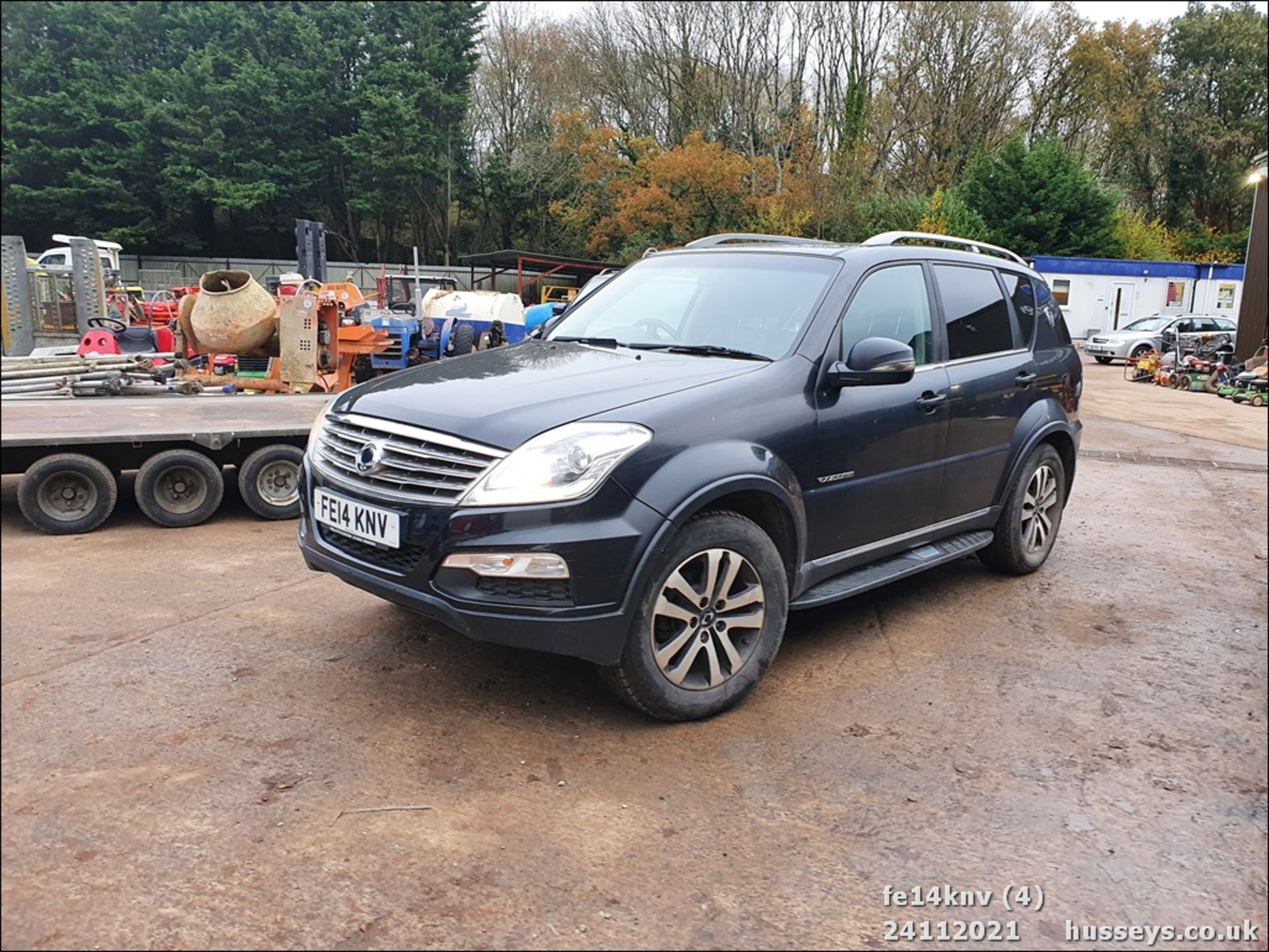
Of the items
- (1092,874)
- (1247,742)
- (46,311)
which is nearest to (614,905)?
(1092,874)

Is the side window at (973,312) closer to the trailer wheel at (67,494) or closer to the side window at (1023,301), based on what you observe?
the side window at (1023,301)

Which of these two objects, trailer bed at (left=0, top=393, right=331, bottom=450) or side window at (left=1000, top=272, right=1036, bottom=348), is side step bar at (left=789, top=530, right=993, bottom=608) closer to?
side window at (left=1000, top=272, right=1036, bottom=348)

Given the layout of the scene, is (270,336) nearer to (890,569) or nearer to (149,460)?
(149,460)

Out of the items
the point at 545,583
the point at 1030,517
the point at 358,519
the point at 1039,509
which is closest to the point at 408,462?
the point at 358,519

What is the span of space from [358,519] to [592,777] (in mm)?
1231

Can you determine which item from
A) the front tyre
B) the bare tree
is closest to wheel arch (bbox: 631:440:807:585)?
the front tyre

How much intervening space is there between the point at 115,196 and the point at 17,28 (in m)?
0.91

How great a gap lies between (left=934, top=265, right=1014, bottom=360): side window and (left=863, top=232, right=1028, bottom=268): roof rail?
183mm

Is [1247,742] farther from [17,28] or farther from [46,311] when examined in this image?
[46,311]

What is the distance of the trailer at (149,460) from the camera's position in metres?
5.60

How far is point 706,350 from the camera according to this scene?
3.92m

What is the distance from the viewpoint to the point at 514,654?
13.1 feet

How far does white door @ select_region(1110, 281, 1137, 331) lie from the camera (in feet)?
Result: 104

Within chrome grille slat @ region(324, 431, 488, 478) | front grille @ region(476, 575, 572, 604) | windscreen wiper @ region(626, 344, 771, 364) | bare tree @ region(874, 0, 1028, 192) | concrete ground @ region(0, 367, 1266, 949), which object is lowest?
concrete ground @ region(0, 367, 1266, 949)
